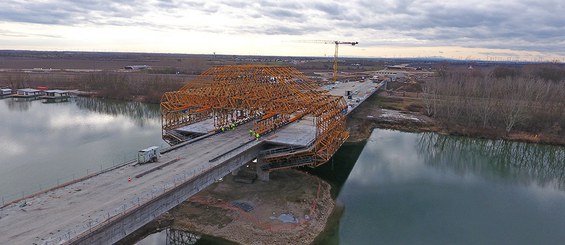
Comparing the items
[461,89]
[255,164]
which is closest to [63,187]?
[255,164]

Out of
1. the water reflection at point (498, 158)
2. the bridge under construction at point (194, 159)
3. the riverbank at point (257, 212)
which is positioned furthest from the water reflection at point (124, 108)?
the water reflection at point (498, 158)

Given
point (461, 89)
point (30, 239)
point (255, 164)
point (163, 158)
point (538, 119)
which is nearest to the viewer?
point (30, 239)

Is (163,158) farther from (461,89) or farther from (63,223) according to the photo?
(461,89)

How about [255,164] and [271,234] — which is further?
[255,164]

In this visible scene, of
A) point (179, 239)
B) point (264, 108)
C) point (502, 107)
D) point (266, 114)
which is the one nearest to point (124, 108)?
point (266, 114)

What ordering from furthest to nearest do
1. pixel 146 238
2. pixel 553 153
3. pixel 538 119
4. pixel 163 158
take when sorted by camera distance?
pixel 538 119 → pixel 553 153 → pixel 163 158 → pixel 146 238

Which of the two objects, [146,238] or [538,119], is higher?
[538,119]
